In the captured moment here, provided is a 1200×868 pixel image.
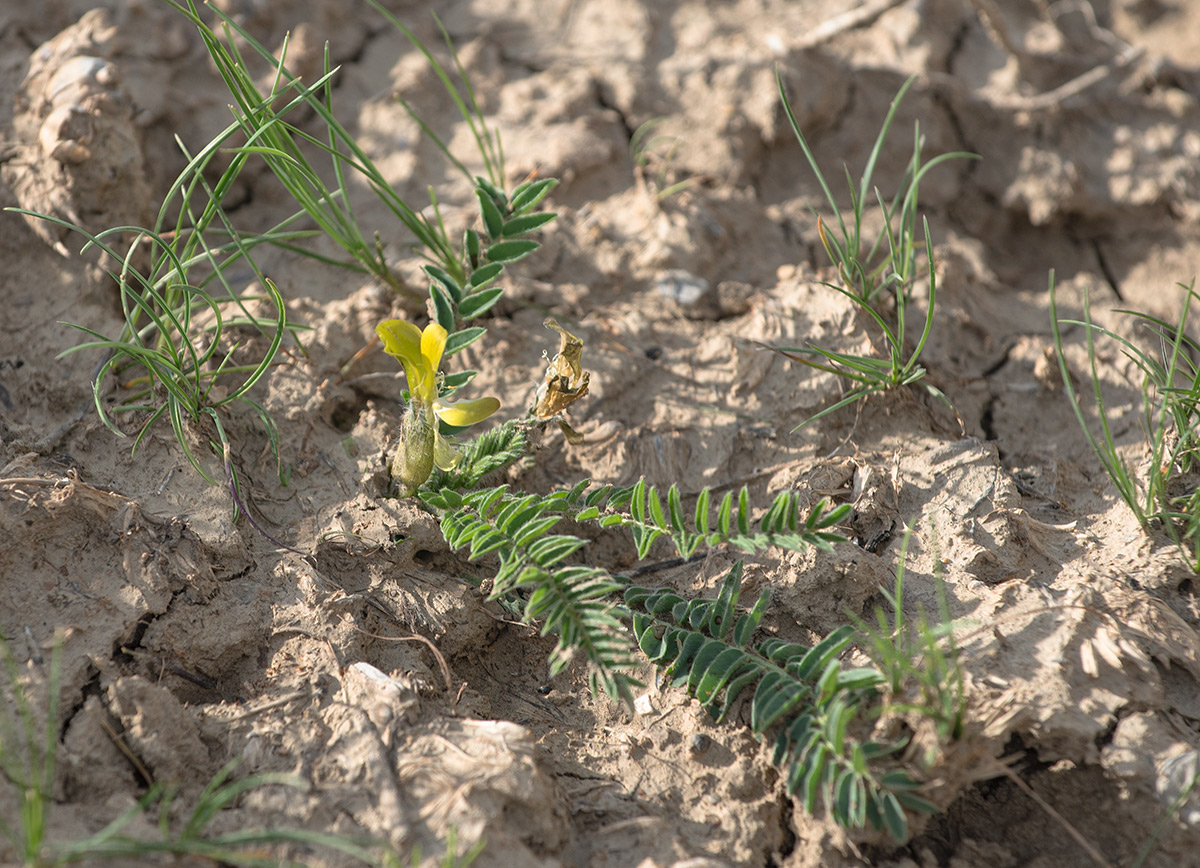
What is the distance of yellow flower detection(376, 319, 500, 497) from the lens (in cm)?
194

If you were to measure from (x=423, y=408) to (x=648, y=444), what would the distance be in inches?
26.7

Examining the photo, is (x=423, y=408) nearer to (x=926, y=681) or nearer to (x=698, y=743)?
(x=698, y=743)

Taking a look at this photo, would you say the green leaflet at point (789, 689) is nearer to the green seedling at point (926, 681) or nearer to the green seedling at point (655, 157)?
the green seedling at point (926, 681)

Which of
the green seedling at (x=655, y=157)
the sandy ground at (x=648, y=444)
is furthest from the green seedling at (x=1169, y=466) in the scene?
the green seedling at (x=655, y=157)

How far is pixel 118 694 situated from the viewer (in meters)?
1.69

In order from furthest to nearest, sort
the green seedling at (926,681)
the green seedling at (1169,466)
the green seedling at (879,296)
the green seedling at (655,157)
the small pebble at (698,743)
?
the green seedling at (655,157) < the green seedling at (879,296) < the green seedling at (1169,466) < the small pebble at (698,743) < the green seedling at (926,681)

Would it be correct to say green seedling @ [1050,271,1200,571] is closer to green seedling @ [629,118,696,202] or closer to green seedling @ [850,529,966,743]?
green seedling @ [850,529,966,743]

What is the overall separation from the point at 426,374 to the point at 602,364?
0.73 metres

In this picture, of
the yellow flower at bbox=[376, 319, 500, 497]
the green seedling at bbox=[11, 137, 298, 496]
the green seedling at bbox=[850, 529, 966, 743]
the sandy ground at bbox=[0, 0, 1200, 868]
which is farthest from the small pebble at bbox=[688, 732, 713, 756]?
the green seedling at bbox=[11, 137, 298, 496]

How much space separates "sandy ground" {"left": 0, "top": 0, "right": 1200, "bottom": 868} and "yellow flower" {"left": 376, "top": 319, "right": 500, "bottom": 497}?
13cm

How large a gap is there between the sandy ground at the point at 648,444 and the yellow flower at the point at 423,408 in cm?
13

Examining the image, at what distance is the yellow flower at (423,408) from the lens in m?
1.94

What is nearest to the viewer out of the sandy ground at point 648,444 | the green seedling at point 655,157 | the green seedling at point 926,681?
the green seedling at point 926,681

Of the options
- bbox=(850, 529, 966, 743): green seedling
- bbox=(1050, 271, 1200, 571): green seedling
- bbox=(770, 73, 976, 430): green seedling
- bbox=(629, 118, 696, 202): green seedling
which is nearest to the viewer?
bbox=(850, 529, 966, 743): green seedling
